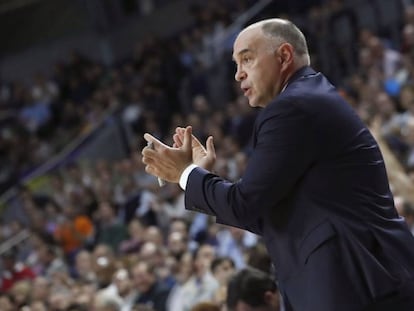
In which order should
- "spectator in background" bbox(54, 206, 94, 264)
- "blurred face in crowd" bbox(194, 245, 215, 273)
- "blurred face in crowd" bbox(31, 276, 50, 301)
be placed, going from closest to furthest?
"blurred face in crowd" bbox(194, 245, 215, 273)
"blurred face in crowd" bbox(31, 276, 50, 301)
"spectator in background" bbox(54, 206, 94, 264)

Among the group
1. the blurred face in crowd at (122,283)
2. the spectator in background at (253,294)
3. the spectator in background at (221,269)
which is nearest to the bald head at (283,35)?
the spectator in background at (253,294)

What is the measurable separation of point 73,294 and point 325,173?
4.44 metres

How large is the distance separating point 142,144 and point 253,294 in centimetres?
696

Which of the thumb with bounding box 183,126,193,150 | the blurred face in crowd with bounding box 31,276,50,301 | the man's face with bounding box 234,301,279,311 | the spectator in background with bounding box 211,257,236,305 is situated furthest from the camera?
the blurred face in crowd with bounding box 31,276,50,301

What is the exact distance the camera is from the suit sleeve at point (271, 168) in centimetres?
223

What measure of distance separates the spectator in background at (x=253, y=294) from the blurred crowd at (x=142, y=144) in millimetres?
660

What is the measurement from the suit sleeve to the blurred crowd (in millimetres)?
1426

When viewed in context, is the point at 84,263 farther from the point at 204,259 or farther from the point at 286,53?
the point at 286,53

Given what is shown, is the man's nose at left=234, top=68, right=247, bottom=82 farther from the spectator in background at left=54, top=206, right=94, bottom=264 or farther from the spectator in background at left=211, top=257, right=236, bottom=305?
the spectator in background at left=54, top=206, right=94, bottom=264

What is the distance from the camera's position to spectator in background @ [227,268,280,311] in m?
2.92

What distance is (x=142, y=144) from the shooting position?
9805 mm

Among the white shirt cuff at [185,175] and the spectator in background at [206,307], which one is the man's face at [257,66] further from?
the spectator in background at [206,307]

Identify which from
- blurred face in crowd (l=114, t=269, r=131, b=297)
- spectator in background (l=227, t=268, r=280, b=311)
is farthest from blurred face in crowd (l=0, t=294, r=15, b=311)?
spectator in background (l=227, t=268, r=280, b=311)

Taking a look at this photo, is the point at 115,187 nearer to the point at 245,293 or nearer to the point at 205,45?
the point at 205,45
